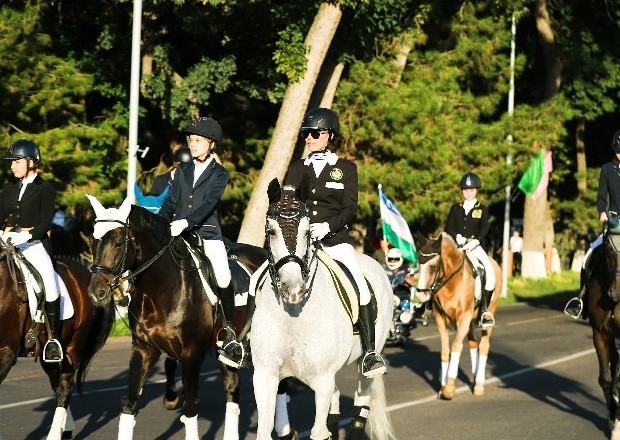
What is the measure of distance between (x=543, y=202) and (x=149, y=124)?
18.5 meters

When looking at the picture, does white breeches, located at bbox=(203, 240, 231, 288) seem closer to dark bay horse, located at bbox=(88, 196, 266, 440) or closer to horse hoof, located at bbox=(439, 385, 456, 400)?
dark bay horse, located at bbox=(88, 196, 266, 440)

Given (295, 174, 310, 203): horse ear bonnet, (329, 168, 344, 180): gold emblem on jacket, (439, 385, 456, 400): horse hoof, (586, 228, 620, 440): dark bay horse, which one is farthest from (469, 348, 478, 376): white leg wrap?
(295, 174, 310, 203): horse ear bonnet

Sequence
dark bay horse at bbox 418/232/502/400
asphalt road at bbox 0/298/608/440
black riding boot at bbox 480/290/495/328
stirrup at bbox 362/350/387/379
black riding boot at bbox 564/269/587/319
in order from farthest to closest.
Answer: black riding boot at bbox 480/290/495/328, dark bay horse at bbox 418/232/502/400, black riding boot at bbox 564/269/587/319, asphalt road at bbox 0/298/608/440, stirrup at bbox 362/350/387/379

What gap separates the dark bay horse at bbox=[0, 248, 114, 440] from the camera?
1082 centimetres

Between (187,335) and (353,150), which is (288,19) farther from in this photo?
(187,335)

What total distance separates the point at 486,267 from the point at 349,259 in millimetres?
7234

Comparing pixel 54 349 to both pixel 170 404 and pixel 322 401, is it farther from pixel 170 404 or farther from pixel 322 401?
pixel 322 401

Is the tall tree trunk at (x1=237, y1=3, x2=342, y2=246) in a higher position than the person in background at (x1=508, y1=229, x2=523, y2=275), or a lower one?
higher

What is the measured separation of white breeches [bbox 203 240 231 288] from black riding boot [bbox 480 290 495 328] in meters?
6.31

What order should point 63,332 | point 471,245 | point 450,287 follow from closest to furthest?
point 63,332 → point 450,287 → point 471,245

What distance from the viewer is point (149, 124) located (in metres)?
31.0

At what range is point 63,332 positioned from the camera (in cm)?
1176

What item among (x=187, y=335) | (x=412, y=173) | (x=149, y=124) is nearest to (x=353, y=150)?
(x=412, y=173)

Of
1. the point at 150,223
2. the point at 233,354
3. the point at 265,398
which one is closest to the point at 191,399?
the point at 233,354
